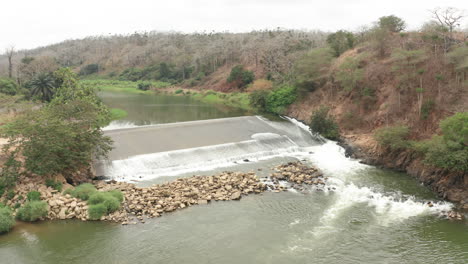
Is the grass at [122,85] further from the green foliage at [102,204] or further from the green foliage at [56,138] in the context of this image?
the green foliage at [102,204]

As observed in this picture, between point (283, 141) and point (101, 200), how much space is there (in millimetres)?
17650

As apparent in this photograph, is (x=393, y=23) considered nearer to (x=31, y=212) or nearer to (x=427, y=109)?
(x=427, y=109)

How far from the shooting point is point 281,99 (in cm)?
4619

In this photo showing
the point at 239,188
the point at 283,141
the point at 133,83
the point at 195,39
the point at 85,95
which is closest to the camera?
the point at 239,188

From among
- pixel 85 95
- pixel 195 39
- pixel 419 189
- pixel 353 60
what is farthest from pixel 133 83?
pixel 419 189

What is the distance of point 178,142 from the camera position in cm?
3102

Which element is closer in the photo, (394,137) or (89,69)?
(394,137)

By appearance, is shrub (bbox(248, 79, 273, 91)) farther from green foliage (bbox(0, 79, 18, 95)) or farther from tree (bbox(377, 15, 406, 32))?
green foliage (bbox(0, 79, 18, 95))

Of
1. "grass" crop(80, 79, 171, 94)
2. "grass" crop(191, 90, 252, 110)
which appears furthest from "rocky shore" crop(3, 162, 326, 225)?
"grass" crop(80, 79, 171, 94)

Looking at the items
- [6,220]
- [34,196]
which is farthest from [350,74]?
[6,220]

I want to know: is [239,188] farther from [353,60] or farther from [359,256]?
[353,60]

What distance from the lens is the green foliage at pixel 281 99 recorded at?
150 feet

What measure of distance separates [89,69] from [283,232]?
369 ft

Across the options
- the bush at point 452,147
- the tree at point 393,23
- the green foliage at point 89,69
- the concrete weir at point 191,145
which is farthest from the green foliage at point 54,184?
the green foliage at point 89,69
